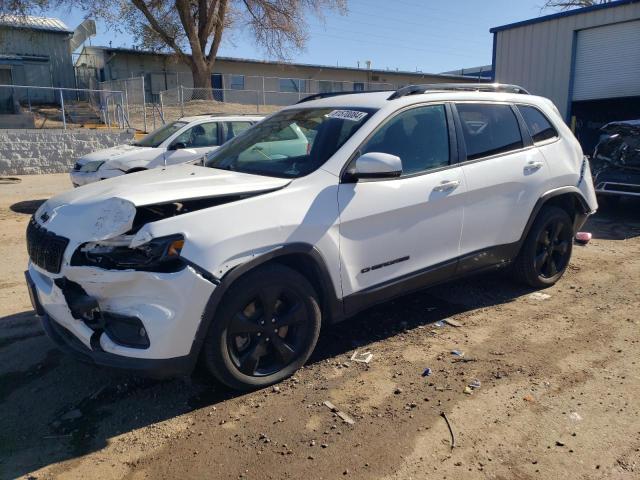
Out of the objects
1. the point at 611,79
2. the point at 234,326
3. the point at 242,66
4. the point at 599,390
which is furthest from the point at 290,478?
the point at 242,66

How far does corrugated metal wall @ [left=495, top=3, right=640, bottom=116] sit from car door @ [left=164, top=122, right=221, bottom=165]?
11.5 metres

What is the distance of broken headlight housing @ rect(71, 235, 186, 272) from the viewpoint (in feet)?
9.18

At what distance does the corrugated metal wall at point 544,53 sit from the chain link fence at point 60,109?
12.8m

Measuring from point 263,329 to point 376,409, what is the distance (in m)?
0.84

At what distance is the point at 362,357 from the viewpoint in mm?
3822

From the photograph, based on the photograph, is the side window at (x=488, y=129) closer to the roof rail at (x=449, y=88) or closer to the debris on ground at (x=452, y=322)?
the roof rail at (x=449, y=88)

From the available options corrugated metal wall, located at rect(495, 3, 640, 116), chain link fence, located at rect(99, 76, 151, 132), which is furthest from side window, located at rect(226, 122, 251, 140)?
corrugated metal wall, located at rect(495, 3, 640, 116)

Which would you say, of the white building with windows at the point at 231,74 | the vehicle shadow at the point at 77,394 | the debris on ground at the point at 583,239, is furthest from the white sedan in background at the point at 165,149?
the white building with windows at the point at 231,74

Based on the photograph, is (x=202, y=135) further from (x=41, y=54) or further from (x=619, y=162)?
(x=41, y=54)

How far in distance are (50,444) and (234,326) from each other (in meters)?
1.17

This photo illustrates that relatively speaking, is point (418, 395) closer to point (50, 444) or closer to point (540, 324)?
Result: point (540, 324)

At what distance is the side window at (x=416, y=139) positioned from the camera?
12.4 ft

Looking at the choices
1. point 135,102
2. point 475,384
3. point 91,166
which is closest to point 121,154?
point 91,166

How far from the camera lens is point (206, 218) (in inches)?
116
